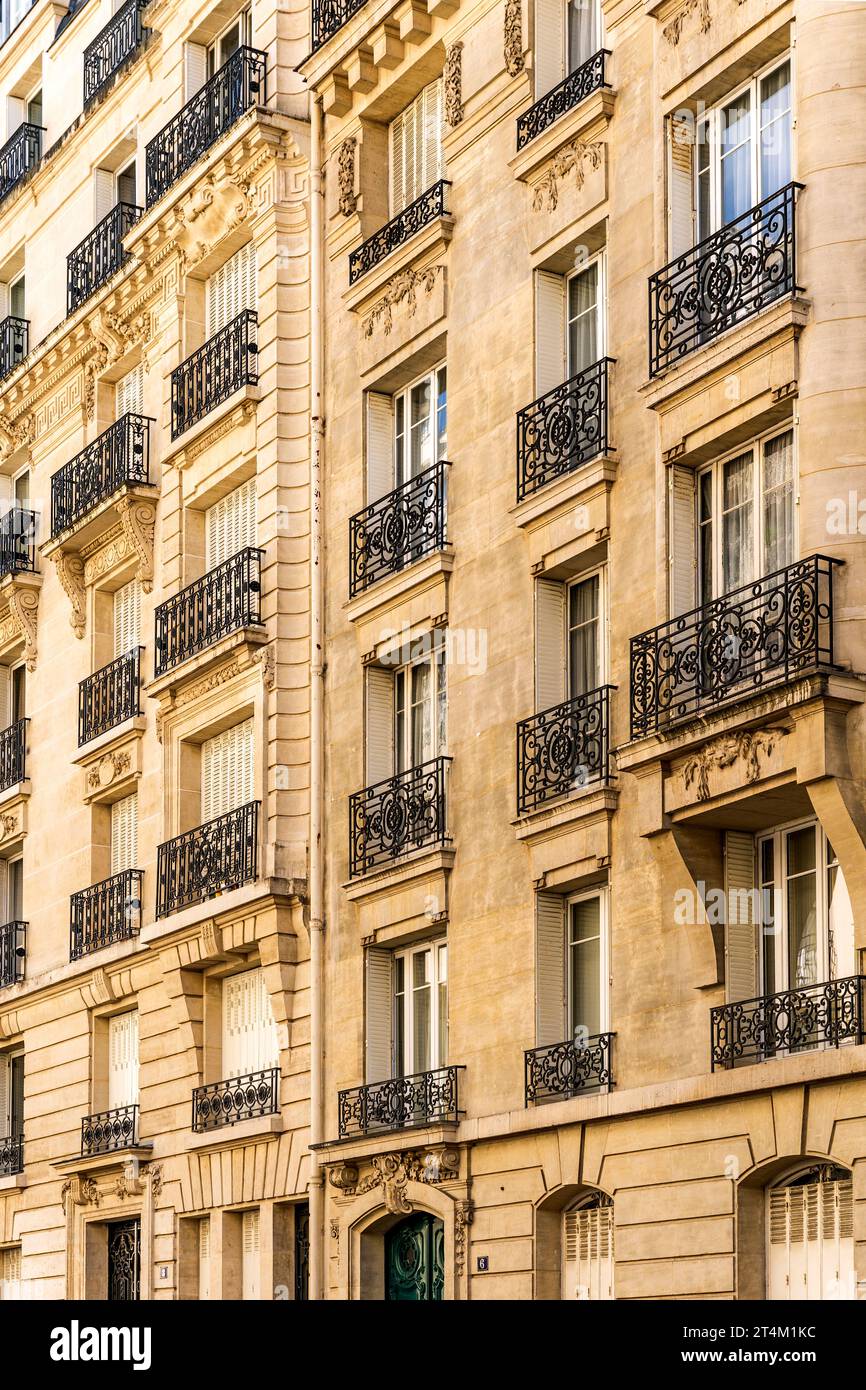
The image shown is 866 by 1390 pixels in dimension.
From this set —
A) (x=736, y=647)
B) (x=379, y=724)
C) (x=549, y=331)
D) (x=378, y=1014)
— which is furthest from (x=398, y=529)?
(x=736, y=647)

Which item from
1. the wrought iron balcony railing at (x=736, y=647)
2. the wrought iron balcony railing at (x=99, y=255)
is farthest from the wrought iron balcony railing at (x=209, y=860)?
the wrought iron balcony railing at (x=99, y=255)

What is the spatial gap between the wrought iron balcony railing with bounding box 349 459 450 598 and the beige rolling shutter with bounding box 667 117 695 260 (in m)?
4.12

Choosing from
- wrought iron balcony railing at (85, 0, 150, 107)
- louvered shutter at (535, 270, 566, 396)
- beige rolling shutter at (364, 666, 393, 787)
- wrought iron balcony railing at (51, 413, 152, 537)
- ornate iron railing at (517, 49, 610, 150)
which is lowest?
beige rolling shutter at (364, 666, 393, 787)

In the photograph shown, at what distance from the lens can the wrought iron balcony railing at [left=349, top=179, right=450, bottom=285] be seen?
77.9 feet

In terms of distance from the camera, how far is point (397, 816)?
23.0 meters

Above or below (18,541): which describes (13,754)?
below

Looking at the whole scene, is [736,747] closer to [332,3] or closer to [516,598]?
[516,598]

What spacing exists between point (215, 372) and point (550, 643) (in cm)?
829

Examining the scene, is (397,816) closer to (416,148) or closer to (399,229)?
(399,229)

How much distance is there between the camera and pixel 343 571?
2470 cm

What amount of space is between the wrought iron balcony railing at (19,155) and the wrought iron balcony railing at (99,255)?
301cm

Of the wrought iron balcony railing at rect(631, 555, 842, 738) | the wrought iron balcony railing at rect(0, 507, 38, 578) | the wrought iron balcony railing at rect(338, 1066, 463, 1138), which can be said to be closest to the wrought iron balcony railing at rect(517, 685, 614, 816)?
the wrought iron balcony railing at rect(631, 555, 842, 738)

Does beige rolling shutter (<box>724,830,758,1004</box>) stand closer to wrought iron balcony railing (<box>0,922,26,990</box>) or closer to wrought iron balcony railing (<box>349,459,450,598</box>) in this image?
wrought iron balcony railing (<box>349,459,450,598</box>)

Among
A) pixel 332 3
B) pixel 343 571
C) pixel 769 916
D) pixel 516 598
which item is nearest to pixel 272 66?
pixel 332 3
